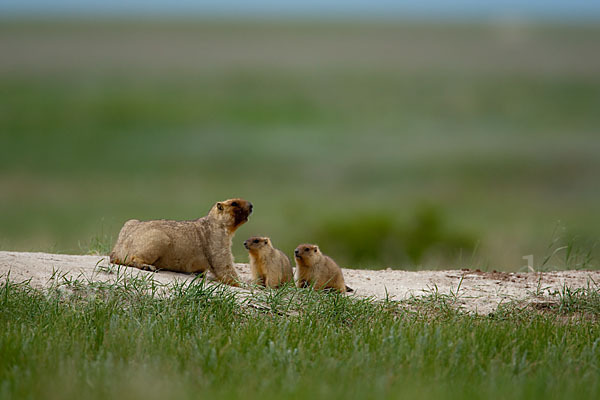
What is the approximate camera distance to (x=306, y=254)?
8430 mm

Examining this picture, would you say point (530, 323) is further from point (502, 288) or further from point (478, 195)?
point (478, 195)

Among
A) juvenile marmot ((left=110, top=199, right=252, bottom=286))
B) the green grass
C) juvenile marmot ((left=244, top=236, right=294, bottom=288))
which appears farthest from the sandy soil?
juvenile marmot ((left=244, top=236, right=294, bottom=288))

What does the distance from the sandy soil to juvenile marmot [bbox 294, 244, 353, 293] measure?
26 centimetres

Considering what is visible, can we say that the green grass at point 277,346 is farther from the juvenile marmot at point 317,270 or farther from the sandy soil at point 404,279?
the juvenile marmot at point 317,270

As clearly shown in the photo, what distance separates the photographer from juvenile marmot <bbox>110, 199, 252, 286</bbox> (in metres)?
8.03

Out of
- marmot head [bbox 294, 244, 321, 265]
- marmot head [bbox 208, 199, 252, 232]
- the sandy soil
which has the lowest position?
the sandy soil

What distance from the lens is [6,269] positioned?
24.2 ft

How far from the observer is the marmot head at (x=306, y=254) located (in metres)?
8.38

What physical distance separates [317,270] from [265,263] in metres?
0.57

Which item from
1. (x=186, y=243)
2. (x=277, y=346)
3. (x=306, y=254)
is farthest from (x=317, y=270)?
(x=277, y=346)

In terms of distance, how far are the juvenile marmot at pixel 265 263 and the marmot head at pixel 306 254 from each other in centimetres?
22

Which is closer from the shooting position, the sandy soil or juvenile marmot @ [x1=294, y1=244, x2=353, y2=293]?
the sandy soil

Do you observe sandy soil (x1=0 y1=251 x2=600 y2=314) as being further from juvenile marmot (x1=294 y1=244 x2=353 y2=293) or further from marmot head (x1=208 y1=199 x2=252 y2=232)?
marmot head (x1=208 y1=199 x2=252 y2=232)

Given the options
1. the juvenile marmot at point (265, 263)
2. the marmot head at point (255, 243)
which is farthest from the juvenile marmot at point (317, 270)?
the marmot head at point (255, 243)
